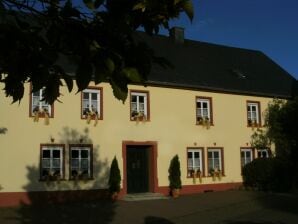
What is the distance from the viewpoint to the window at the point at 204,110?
2386cm

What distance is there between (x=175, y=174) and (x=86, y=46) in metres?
19.3

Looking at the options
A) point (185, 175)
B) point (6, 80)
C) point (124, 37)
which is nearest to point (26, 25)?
point (6, 80)

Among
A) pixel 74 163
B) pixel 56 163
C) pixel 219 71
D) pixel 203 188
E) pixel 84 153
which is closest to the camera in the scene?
pixel 56 163

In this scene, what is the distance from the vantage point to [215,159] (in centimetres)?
2420

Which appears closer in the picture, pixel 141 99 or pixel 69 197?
pixel 69 197

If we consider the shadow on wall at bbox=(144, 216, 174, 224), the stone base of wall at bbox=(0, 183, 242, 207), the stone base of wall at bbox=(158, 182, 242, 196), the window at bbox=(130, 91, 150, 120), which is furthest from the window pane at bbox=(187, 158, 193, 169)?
the shadow on wall at bbox=(144, 216, 174, 224)

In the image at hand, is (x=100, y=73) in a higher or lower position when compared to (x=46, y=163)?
lower

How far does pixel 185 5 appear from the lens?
2.86 m

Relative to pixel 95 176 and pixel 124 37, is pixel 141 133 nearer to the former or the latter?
pixel 95 176

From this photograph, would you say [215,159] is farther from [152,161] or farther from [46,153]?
[46,153]

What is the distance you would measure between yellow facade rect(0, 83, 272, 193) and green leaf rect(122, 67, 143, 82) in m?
13.3

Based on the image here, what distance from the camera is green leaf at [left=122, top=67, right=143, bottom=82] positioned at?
2.93 metres

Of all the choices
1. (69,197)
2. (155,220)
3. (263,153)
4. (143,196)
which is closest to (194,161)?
(143,196)

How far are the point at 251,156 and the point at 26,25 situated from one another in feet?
76.0
